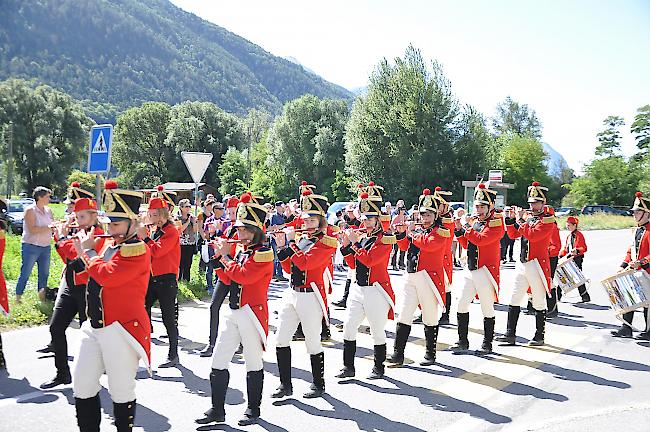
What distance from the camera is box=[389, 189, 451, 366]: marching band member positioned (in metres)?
7.68

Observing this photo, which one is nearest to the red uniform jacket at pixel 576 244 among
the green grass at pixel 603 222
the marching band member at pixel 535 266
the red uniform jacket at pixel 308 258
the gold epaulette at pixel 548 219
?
the marching band member at pixel 535 266

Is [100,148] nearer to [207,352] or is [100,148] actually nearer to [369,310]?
[207,352]

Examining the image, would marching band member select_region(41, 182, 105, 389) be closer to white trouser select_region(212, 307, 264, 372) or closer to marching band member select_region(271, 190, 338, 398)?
white trouser select_region(212, 307, 264, 372)

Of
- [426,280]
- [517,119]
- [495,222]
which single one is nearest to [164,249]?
[426,280]

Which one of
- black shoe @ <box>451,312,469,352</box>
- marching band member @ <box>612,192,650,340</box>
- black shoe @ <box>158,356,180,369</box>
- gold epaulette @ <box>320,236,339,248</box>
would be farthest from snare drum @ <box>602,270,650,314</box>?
black shoe @ <box>158,356,180,369</box>

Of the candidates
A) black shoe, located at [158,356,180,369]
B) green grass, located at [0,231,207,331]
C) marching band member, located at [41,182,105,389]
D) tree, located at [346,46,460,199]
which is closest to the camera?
marching band member, located at [41,182,105,389]

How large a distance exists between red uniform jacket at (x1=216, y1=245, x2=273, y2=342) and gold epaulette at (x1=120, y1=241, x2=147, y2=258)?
1.07 m

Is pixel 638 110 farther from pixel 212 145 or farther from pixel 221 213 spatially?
pixel 221 213

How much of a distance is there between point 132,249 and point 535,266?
625 centimetres

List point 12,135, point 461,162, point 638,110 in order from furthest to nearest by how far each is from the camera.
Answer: point 638,110 → point 461,162 → point 12,135

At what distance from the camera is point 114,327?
452 centimetres

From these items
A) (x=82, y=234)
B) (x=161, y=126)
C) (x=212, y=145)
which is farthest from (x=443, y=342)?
(x=161, y=126)

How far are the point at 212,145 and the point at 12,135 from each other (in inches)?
1385

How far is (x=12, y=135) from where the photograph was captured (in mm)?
28891
